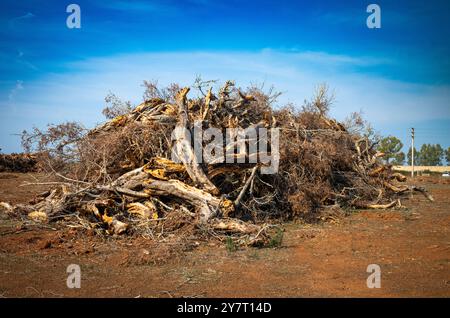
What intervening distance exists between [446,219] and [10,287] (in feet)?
30.0

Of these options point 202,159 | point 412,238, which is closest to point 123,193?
point 202,159

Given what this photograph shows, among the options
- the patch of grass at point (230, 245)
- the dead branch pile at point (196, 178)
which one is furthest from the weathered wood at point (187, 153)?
the patch of grass at point (230, 245)

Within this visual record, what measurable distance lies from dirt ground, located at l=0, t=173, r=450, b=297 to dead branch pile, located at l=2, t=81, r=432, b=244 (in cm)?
63

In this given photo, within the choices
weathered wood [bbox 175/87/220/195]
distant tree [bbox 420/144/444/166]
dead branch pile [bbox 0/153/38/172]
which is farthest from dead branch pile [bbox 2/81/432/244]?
distant tree [bbox 420/144/444/166]

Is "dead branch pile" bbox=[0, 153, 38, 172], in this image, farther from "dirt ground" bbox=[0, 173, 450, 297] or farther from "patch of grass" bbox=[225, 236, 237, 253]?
"patch of grass" bbox=[225, 236, 237, 253]

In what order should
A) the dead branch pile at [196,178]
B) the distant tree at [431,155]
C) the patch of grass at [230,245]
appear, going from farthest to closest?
the distant tree at [431,155]
the dead branch pile at [196,178]
the patch of grass at [230,245]

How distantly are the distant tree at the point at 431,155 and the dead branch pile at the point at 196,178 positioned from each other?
63354 mm

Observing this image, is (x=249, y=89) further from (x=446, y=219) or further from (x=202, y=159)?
(x=446, y=219)

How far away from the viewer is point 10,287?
4.90 metres

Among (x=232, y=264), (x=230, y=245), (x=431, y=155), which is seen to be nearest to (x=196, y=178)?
(x=230, y=245)

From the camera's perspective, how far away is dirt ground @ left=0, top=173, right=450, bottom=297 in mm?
4777

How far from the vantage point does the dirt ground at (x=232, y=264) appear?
478 centimetres

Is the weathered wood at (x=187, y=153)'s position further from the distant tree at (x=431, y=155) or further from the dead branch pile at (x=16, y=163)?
the distant tree at (x=431, y=155)

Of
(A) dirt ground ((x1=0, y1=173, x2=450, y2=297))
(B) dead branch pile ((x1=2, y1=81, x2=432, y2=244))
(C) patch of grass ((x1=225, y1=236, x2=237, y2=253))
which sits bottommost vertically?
(A) dirt ground ((x1=0, y1=173, x2=450, y2=297))
